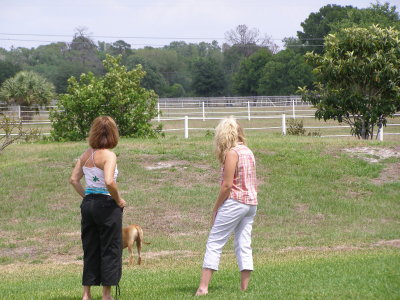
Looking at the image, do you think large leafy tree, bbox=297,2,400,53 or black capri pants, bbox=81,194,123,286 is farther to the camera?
Result: large leafy tree, bbox=297,2,400,53

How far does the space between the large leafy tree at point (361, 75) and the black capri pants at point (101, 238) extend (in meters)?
17.0

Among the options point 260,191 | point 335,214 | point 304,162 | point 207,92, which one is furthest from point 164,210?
point 207,92

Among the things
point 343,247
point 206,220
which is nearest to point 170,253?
point 206,220

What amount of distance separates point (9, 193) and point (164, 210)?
4.11 metres

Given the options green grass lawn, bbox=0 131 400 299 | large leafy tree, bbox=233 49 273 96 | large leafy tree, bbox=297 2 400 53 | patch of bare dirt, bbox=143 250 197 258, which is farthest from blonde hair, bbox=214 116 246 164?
large leafy tree, bbox=233 49 273 96

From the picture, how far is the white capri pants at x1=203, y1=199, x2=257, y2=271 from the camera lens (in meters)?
6.95

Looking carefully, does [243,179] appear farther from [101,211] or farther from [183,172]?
[183,172]

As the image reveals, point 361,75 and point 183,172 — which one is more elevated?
point 361,75

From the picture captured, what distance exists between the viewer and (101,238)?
6.79 metres

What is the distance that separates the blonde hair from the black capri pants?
115 centimetres

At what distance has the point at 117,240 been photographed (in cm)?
682

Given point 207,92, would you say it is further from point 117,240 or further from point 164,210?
point 117,240

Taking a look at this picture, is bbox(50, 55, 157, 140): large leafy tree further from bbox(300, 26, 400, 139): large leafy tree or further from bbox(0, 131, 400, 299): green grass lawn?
bbox(300, 26, 400, 139): large leafy tree

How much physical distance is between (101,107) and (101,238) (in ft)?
58.6
